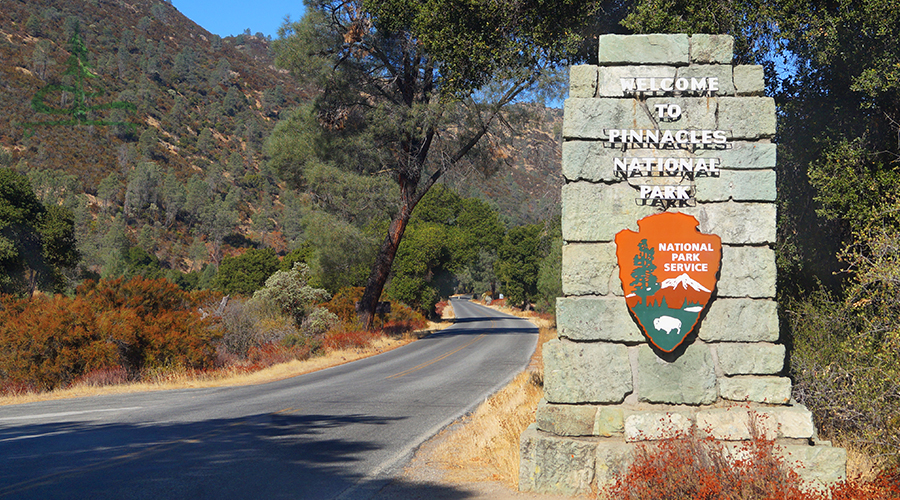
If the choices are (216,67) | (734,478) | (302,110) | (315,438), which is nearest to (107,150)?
(216,67)

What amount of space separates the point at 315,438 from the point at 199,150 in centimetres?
9914

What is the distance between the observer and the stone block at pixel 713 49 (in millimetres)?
6711

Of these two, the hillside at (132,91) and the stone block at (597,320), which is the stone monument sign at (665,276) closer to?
the stone block at (597,320)

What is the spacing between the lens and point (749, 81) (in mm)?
6656

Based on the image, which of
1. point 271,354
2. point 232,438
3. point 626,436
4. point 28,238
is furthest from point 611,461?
point 28,238

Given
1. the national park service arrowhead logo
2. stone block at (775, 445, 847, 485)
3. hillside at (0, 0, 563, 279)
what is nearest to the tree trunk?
the national park service arrowhead logo

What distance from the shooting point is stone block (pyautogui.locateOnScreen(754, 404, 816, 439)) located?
6137 mm

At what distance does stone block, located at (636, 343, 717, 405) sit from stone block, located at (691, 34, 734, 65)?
2892 millimetres

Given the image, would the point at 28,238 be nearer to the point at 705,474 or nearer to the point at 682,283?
the point at 682,283

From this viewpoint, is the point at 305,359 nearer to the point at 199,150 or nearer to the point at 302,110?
the point at 302,110

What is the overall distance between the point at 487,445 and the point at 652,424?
250 cm

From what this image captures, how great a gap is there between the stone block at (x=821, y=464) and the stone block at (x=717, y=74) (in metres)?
3.47

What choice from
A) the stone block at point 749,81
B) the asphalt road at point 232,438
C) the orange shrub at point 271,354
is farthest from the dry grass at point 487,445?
the orange shrub at point 271,354

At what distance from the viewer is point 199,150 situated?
10000cm
